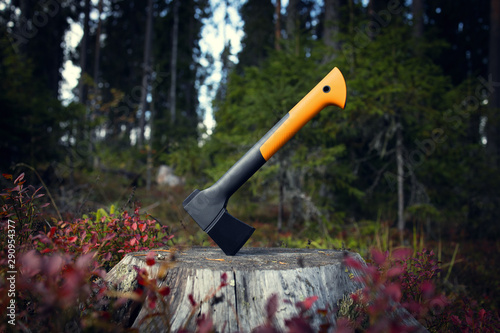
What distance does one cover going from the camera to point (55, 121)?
20.0 ft

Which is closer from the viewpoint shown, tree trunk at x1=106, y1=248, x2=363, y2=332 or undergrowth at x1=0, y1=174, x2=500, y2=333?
undergrowth at x1=0, y1=174, x2=500, y2=333

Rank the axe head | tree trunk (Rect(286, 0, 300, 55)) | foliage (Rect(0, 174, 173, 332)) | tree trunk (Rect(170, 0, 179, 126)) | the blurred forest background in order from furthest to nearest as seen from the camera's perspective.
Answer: tree trunk (Rect(170, 0, 179, 126)) → tree trunk (Rect(286, 0, 300, 55)) → the blurred forest background → the axe head → foliage (Rect(0, 174, 173, 332))

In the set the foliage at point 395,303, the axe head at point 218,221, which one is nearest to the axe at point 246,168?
the axe head at point 218,221

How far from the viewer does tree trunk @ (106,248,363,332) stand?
1536 millimetres

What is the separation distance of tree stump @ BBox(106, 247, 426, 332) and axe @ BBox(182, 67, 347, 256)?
21 cm

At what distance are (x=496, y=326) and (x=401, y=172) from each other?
10.8ft

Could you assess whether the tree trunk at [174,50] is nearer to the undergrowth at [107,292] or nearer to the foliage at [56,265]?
the foliage at [56,265]

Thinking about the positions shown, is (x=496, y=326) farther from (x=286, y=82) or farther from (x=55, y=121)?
(x=55, y=121)

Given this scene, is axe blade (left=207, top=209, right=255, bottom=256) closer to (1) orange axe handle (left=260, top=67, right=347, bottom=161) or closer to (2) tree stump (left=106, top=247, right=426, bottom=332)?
(2) tree stump (left=106, top=247, right=426, bottom=332)

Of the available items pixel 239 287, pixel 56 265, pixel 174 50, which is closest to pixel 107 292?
pixel 56 265

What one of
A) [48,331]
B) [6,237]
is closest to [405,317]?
[48,331]

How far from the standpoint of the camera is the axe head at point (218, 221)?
2045 mm

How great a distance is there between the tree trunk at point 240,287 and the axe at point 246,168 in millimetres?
205

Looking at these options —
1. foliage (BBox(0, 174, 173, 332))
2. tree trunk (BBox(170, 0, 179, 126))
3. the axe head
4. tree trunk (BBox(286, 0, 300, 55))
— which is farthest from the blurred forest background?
Result: tree trunk (BBox(170, 0, 179, 126))
